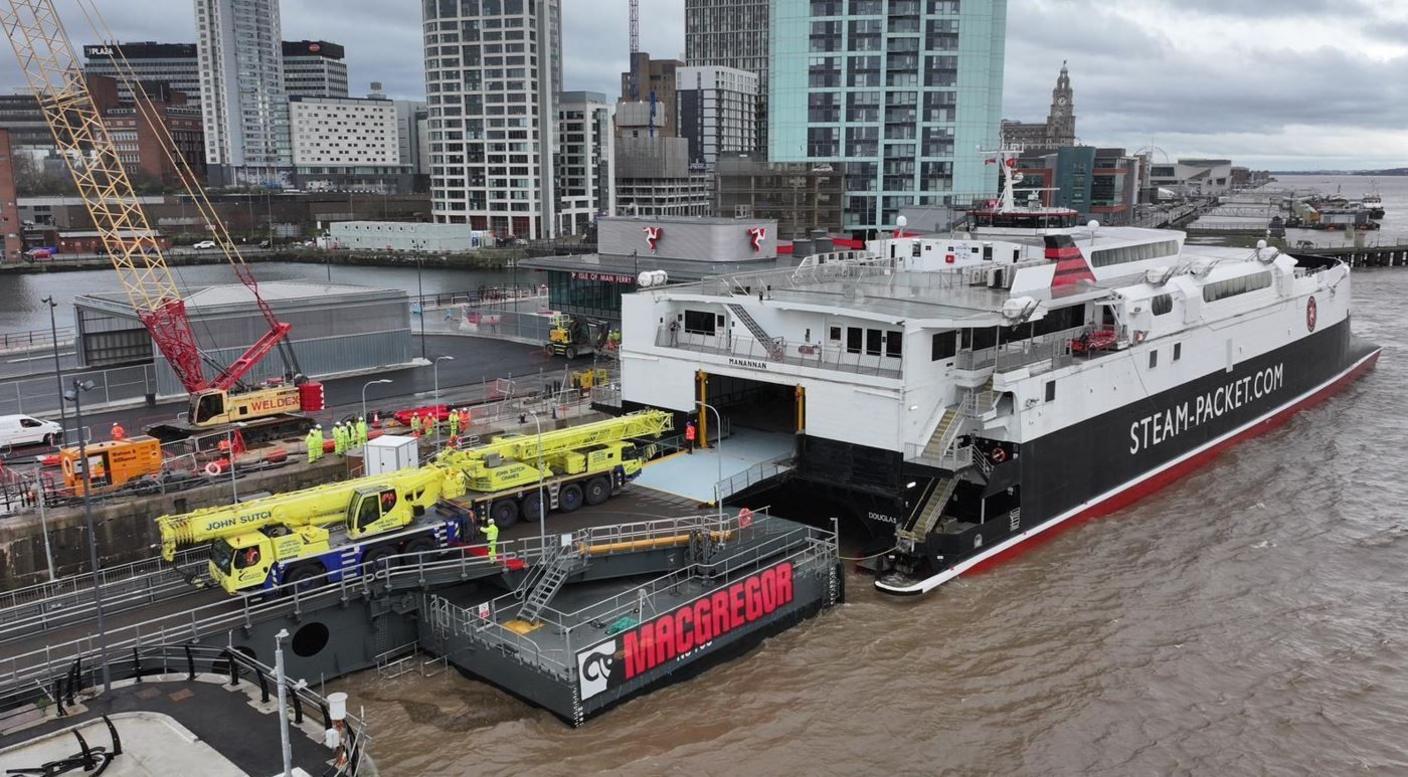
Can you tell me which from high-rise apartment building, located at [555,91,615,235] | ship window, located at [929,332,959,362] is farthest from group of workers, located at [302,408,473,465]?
high-rise apartment building, located at [555,91,615,235]

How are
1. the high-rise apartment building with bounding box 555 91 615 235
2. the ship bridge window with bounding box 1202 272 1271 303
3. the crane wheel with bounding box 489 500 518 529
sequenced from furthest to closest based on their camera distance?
the high-rise apartment building with bounding box 555 91 615 235 < the ship bridge window with bounding box 1202 272 1271 303 < the crane wheel with bounding box 489 500 518 529

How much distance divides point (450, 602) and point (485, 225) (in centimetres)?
12472

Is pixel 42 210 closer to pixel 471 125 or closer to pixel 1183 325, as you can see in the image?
pixel 471 125

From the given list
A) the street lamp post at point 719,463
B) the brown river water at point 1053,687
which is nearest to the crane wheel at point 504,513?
the brown river water at point 1053,687

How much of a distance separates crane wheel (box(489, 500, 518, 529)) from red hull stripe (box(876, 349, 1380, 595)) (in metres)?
9.60

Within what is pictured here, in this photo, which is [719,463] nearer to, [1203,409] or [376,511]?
[376,511]

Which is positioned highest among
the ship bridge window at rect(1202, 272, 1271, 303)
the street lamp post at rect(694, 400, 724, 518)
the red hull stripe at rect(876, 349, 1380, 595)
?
the ship bridge window at rect(1202, 272, 1271, 303)

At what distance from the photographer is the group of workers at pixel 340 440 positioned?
101ft

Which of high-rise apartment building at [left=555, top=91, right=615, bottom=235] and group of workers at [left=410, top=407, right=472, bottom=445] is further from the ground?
high-rise apartment building at [left=555, top=91, right=615, bottom=235]

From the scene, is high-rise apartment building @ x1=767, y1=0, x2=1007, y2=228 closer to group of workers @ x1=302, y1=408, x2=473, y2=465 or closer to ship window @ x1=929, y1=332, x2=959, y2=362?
ship window @ x1=929, y1=332, x2=959, y2=362

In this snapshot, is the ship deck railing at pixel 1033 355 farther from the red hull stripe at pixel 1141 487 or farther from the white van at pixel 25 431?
the white van at pixel 25 431

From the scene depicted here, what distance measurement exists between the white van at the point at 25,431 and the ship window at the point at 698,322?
20.9 m

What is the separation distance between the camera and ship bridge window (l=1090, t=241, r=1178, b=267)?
39062 millimetres

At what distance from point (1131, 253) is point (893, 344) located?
688 inches
